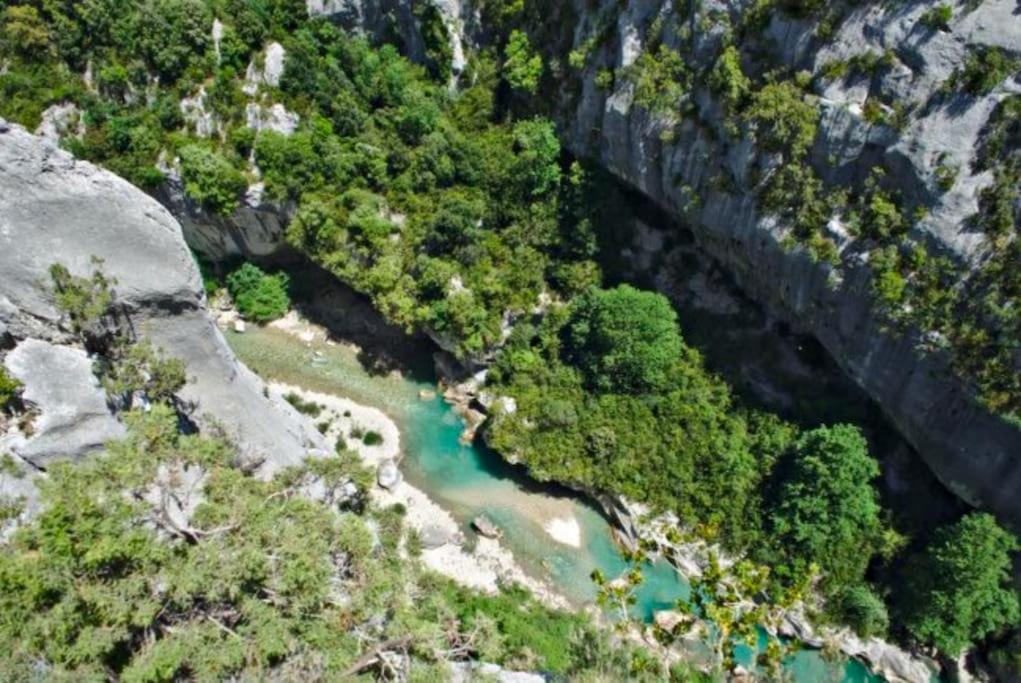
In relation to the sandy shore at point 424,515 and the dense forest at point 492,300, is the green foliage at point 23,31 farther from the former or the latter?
the sandy shore at point 424,515

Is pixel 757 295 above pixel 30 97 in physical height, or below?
above

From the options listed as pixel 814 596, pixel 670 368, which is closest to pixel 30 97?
pixel 670 368

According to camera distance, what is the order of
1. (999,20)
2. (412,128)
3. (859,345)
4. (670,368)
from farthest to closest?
(412,128) < (670,368) < (859,345) < (999,20)

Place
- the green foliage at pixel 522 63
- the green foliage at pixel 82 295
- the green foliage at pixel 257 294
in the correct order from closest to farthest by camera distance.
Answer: the green foliage at pixel 82 295
the green foliage at pixel 522 63
the green foliage at pixel 257 294

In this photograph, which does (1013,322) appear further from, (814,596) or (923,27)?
(814,596)

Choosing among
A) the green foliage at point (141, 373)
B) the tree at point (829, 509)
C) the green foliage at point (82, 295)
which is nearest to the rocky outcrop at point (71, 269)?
the green foliage at point (82, 295)
